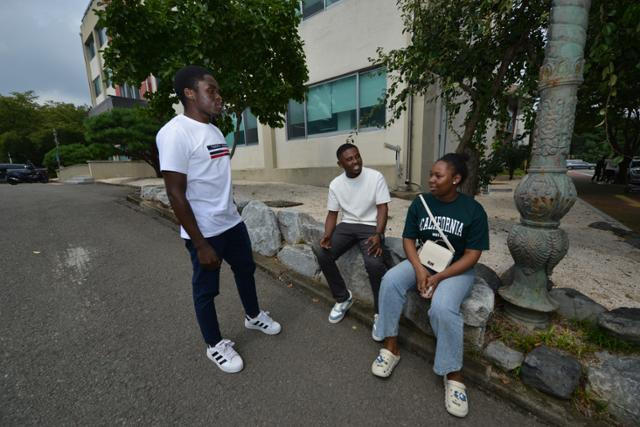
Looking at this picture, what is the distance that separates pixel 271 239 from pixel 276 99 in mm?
4367

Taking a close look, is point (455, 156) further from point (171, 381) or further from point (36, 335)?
point (36, 335)

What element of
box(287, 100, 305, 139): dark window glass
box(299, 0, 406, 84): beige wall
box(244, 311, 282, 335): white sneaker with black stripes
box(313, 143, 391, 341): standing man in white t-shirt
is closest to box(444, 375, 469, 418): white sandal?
box(313, 143, 391, 341): standing man in white t-shirt

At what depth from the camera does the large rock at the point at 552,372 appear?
5.74 feet

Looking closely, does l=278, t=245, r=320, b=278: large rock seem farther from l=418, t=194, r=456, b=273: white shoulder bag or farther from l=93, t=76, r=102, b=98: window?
l=93, t=76, r=102, b=98: window

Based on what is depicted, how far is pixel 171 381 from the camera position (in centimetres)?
200

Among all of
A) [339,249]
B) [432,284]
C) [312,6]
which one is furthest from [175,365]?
[312,6]

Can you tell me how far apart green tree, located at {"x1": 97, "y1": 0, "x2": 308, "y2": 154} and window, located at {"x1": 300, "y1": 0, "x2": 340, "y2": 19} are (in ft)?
8.42

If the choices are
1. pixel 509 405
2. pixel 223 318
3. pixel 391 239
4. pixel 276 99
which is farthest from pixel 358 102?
pixel 509 405

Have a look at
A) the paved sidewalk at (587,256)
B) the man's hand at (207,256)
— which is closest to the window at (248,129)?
the paved sidewalk at (587,256)

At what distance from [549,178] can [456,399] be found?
152cm

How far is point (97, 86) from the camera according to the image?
89.0 feet

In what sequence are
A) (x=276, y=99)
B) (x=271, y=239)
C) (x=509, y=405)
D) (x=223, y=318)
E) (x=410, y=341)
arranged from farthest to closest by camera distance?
1. (x=276, y=99)
2. (x=271, y=239)
3. (x=223, y=318)
4. (x=410, y=341)
5. (x=509, y=405)

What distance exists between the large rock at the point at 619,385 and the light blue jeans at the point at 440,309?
72 centimetres

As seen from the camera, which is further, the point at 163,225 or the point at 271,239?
the point at 163,225
